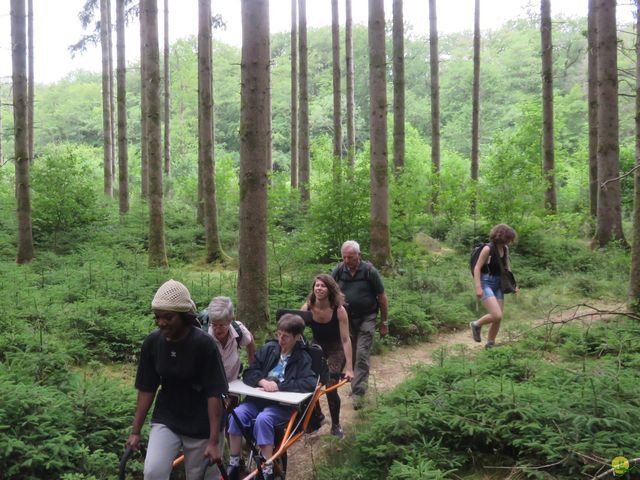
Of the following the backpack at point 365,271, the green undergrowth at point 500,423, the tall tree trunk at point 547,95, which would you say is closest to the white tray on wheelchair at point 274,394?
the green undergrowth at point 500,423

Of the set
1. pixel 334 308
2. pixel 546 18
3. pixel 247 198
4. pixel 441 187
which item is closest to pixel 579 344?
pixel 334 308

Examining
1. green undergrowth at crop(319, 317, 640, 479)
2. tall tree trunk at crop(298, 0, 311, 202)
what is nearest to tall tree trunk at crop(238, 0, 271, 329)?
green undergrowth at crop(319, 317, 640, 479)

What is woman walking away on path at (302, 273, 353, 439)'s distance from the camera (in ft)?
19.3

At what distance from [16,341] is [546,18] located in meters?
18.2

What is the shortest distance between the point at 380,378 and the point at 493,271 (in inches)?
83.9

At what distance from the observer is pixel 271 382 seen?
4785 millimetres

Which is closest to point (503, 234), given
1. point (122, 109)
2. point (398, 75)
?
point (398, 75)

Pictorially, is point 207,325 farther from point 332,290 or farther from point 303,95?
point 303,95

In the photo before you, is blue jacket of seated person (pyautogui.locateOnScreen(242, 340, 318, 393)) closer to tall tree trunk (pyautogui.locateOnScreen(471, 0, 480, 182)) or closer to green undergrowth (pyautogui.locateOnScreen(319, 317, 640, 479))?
green undergrowth (pyautogui.locateOnScreen(319, 317, 640, 479))

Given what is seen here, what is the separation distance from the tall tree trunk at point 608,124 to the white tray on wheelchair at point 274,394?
11001 mm

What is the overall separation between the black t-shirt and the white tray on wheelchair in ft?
3.12

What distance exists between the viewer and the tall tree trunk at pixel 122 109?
18609 mm

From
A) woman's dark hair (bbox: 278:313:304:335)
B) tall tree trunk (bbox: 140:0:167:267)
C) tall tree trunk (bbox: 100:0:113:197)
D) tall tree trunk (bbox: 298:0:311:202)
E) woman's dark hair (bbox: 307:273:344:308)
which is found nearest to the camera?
woman's dark hair (bbox: 278:313:304:335)

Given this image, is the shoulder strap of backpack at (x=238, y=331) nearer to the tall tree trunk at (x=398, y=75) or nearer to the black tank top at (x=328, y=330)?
the black tank top at (x=328, y=330)
